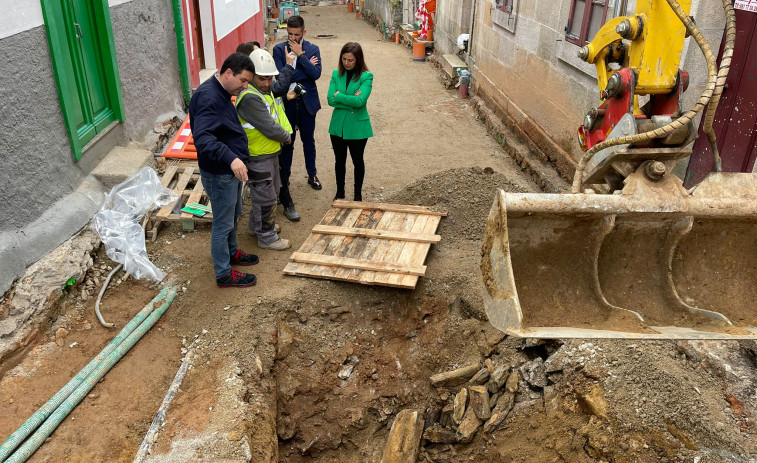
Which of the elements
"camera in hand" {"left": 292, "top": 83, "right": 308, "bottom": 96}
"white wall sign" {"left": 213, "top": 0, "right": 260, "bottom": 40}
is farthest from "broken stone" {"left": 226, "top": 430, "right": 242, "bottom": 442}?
"white wall sign" {"left": 213, "top": 0, "right": 260, "bottom": 40}

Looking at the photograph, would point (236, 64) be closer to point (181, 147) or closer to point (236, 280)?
point (236, 280)

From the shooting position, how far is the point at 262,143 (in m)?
4.85

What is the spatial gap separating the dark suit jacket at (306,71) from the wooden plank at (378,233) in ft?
4.60

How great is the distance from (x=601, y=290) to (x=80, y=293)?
4.00 meters

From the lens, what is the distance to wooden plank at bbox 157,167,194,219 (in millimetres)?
5516

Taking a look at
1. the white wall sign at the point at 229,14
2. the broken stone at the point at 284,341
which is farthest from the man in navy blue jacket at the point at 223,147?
the white wall sign at the point at 229,14

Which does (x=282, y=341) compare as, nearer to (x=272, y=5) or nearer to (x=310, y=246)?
(x=310, y=246)

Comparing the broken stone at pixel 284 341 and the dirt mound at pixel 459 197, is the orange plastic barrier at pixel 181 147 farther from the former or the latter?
the broken stone at pixel 284 341

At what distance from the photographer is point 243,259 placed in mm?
5090

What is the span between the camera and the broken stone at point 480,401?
373cm

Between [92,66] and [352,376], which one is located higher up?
[92,66]

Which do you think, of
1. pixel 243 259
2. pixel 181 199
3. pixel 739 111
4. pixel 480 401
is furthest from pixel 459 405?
pixel 181 199

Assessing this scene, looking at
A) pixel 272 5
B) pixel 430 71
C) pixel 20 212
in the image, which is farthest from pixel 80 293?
pixel 272 5

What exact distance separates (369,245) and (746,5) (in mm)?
3589
